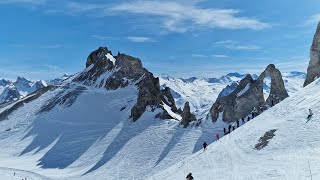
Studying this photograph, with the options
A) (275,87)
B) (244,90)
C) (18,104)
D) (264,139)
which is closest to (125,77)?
(18,104)

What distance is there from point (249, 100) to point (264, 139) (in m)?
36.4

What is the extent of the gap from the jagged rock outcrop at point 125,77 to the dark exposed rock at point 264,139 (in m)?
45.4

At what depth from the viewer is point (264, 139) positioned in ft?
152

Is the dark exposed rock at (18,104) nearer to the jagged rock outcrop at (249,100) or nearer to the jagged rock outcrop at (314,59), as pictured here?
the jagged rock outcrop at (249,100)

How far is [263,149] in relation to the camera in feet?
142

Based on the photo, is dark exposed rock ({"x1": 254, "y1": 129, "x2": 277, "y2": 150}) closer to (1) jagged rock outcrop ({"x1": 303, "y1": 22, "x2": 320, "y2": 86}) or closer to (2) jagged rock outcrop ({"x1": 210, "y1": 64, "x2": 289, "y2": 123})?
(2) jagged rock outcrop ({"x1": 210, "y1": 64, "x2": 289, "y2": 123})

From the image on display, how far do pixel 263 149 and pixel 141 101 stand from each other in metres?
56.6

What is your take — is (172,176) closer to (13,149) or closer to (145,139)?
(145,139)

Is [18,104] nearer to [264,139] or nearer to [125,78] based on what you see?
[125,78]

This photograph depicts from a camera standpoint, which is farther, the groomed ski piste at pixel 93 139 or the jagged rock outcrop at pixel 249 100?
the jagged rock outcrop at pixel 249 100

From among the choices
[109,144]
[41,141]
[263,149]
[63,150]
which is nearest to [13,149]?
[41,141]

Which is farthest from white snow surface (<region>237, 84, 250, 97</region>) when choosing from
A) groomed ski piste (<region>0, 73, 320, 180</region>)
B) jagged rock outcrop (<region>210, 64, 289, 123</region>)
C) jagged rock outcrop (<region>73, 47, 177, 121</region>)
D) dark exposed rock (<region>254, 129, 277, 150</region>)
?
dark exposed rock (<region>254, 129, 277, 150</region>)

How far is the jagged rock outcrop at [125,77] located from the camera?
9806cm

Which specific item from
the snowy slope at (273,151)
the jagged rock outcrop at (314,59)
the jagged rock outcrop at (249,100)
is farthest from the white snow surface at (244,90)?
the snowy slope at (273,151)
